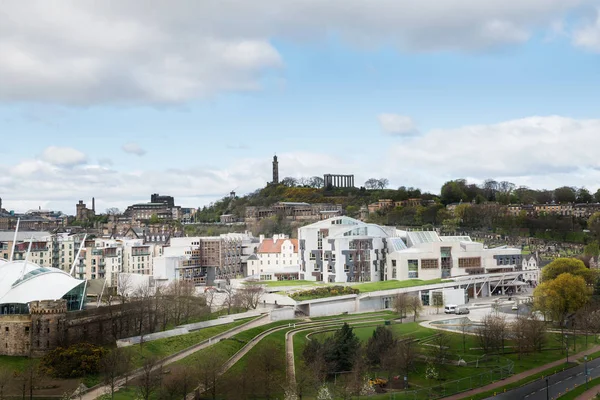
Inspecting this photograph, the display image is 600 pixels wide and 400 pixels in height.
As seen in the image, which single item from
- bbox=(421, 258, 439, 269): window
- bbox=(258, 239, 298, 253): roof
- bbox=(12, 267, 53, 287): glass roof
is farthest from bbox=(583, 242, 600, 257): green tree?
bbox=(12, 267, 53, 287): glass roof

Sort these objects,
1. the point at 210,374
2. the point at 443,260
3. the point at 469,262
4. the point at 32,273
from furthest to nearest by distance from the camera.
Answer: the point at 469,262, the point at 443,260, the point at 32,273, the point at 210,374

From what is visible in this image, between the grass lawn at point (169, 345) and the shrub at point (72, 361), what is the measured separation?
7.03ft

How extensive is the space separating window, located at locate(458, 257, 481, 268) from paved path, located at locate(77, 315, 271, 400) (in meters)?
31.8

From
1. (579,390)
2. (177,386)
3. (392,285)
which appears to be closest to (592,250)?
(392,285)

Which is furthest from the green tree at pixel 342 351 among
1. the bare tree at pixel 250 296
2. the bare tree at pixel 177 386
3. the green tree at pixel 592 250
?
the green tree at pixel 592 250

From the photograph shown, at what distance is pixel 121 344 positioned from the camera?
45.9m

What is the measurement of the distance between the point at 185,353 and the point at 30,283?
1260 cm

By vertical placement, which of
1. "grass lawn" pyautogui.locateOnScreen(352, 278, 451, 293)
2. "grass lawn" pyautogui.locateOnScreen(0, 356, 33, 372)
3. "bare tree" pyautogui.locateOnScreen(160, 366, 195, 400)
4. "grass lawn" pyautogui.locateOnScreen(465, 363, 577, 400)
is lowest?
"grass lawn" pyautogui.locateOnScreen(465, 363, 577, 400)

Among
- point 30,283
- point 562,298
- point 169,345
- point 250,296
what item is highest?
point 30,283

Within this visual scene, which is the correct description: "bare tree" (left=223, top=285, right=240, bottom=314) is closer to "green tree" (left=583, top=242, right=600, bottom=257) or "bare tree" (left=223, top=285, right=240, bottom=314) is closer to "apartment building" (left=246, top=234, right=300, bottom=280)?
"apartment building" (left=246, top=234, right=300, bottom=280)

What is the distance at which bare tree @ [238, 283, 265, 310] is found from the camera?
2572 inches

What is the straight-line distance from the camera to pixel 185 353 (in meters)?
46.1

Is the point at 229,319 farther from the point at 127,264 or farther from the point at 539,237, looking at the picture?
the point at 539,237

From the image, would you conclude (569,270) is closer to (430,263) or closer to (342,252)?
(430,263)
